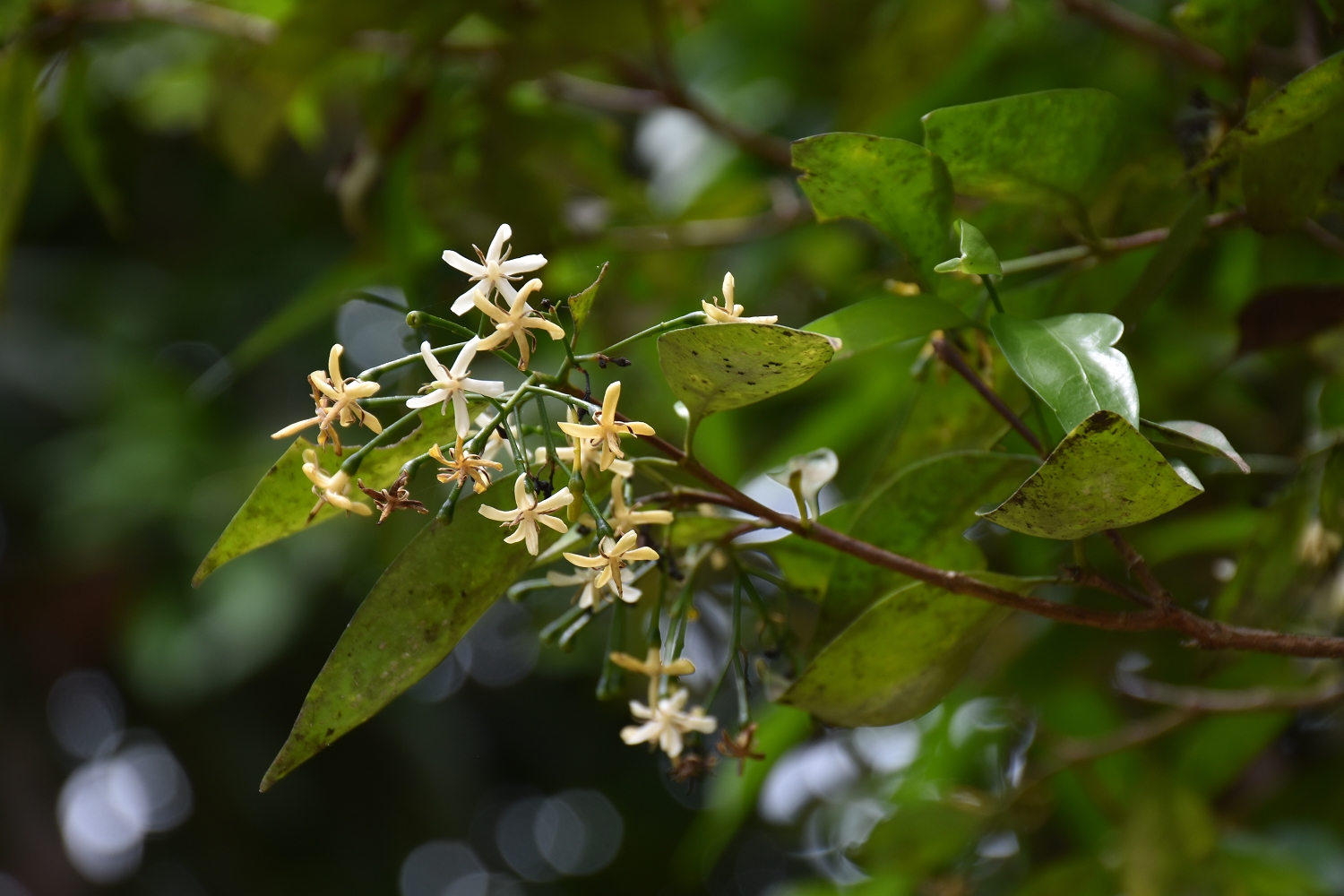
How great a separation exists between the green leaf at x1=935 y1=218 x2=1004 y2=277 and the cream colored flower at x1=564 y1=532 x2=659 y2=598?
0.15 meters

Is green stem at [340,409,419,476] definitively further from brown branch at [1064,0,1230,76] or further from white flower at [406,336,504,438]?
brown branch at [1064,0,1230,76]

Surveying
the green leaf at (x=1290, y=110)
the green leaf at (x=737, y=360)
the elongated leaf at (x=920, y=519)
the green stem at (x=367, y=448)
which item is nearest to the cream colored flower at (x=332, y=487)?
the green stem at (x=367, y=448)

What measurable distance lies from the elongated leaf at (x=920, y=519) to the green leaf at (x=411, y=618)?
0.15 meters

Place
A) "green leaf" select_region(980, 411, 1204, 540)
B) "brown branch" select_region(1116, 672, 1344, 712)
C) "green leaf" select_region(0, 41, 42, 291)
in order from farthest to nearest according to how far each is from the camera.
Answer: "green leaf" select_region(0, 41, 42, 291) → "brown branch" select_region(1116, 672, 1344, 712) → "green leaf" select_region(980, 411, 1204, 540)

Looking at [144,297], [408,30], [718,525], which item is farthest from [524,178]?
[144,297]

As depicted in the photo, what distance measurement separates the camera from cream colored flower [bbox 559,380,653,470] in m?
0.37

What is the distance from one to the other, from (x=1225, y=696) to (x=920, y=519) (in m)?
0.43

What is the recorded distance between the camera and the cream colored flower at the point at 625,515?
408 mm

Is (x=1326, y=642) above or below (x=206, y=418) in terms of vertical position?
above

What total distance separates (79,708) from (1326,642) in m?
2.79

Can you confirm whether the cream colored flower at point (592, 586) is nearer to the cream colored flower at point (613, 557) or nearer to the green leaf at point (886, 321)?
the cream colored flower at point (613, 557)

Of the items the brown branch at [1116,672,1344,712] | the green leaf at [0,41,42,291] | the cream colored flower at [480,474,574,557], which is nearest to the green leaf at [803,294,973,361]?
the cream colored flower at [480,474,574,557]

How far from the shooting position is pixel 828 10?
42.8 inches

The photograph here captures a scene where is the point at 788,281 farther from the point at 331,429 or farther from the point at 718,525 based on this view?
the point at 331,429
